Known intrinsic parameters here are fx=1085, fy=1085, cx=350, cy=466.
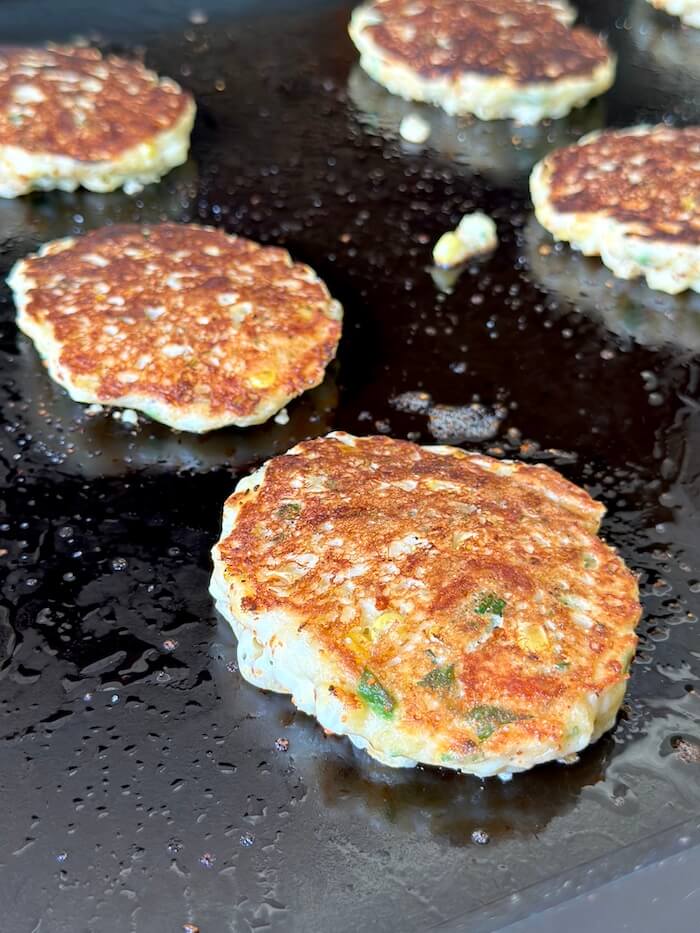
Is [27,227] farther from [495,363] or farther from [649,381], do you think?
[649,381]

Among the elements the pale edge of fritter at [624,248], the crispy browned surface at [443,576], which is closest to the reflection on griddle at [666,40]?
the pale edge of fritter at [624,248]

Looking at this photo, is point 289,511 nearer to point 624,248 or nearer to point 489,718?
point 489,718

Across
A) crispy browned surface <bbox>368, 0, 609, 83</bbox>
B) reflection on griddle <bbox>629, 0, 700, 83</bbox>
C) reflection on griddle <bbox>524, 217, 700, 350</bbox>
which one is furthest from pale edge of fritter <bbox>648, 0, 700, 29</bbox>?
reflection on griddle <bbox>524, 217, 700, 350</bbox>

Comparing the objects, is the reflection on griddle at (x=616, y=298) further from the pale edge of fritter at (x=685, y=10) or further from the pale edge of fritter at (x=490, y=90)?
the pale edge of fritter at (x=685, y=10)

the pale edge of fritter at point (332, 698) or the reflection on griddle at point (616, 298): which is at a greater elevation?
the reflection on griddle at point (616, 298)

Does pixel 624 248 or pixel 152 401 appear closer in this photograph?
pixel 152 401

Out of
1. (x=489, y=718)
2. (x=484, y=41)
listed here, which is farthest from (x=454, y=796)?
(x=484, y=41)

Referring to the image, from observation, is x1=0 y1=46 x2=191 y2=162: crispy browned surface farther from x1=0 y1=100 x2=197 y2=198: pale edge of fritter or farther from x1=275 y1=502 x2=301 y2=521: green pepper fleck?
x1=275 y1=502 x2=301 y2=521: green pepper fleck
